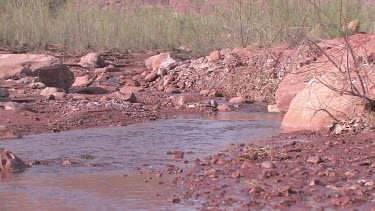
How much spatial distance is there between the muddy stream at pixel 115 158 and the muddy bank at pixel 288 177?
283mm

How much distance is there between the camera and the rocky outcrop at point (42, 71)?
13656mm

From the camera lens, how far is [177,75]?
15906mm

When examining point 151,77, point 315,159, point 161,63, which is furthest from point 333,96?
point 161,63

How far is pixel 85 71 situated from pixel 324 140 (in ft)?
30.4

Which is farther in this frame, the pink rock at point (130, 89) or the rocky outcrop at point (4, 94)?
the pink rock at point (130, 89)

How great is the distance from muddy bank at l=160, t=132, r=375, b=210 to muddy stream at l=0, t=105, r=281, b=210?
28cm

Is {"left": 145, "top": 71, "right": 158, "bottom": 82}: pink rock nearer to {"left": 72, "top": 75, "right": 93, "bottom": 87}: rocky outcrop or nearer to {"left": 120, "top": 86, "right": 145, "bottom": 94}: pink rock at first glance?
{"left": 120, "top": 86, "right": 145, "bottom": 94}: pink rock

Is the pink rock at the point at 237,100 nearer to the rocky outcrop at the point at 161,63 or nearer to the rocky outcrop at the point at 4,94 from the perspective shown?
the rocky outcrop at the point at 161,63

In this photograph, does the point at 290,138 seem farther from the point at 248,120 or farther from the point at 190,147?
the point at 248,120

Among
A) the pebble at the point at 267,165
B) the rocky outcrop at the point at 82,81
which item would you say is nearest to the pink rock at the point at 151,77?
the rocky outcrop at the point at 82,81

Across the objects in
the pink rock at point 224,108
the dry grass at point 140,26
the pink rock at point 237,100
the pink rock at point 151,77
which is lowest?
the pink rock at point 224,108

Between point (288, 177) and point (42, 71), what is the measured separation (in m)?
8.34

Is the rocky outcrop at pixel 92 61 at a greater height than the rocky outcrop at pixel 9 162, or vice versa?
the rocky outcrop at pixel 92 61

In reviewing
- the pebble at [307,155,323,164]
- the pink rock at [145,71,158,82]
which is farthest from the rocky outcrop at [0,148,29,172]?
the pink rock at [145,71,158,82]
